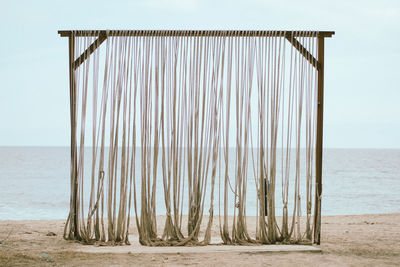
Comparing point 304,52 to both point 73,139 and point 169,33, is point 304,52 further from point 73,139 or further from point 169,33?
point 73,139

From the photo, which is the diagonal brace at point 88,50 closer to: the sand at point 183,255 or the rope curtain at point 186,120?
the rope curtain at point 186,120

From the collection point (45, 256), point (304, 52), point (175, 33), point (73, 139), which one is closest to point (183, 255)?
point (45, 256)

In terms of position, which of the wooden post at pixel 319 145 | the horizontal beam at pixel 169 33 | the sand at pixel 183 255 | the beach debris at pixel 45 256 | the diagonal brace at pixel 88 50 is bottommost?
the sand at pixel 183 255

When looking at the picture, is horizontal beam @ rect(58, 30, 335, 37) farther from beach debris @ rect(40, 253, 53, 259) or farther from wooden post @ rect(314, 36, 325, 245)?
beach debris @ rect(40, 253, 53, 259)

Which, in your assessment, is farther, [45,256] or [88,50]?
[88,50]

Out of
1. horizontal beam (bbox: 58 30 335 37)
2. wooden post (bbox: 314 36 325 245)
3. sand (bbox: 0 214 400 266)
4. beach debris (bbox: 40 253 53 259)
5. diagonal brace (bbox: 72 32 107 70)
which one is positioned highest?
horizontal beam (bbox: 58 30 335 37)

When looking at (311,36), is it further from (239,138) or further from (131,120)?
(131,120)

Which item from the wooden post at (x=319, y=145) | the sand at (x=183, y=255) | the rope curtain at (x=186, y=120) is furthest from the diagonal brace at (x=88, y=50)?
the wooden post at (x=319, y=145)

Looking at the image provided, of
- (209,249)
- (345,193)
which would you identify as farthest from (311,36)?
(345,193)

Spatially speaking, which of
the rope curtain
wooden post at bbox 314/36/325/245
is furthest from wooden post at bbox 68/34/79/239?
wooden post at bbox 314/36/325/245

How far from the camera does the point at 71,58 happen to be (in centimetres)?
480

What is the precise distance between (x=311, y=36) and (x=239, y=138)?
1.21 metres

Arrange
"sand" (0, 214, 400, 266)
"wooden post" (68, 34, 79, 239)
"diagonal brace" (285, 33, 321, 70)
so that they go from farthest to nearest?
"diagonal brace" (285, 33, 321, 70) < "wooden post" (68, 34, 79, 239) < "sand" (0, 214, 400, 266)

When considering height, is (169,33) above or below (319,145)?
above
